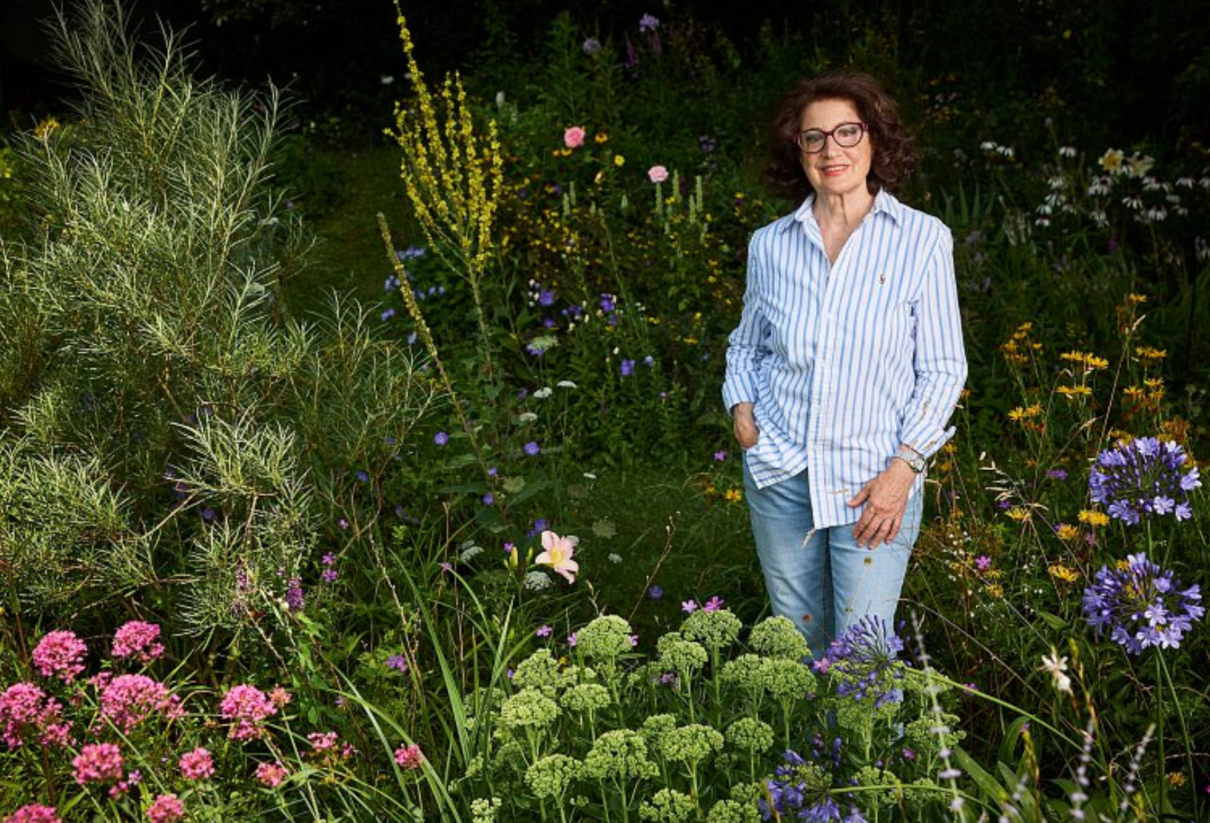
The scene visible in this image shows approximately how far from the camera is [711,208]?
640cm

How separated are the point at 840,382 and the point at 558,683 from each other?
0.88m

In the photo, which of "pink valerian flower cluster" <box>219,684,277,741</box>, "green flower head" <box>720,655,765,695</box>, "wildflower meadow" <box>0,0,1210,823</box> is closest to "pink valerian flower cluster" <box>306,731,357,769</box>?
"wildflower meadow" <box>0,0,1210,823</box>

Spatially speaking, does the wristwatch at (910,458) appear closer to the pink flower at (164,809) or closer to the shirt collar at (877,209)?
the shirt collar at (877,209)

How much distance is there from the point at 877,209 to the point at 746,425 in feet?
1.80

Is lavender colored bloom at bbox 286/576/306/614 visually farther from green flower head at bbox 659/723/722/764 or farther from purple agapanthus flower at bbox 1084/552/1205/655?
→ purple agapanthus flower at bbox 1084/552/1205/655

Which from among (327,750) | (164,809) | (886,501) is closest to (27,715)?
(164,809)

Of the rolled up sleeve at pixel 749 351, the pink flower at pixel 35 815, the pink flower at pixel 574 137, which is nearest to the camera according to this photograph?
Answer: the pink flower at pixel 35 815

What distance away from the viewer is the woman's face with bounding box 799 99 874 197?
277cm

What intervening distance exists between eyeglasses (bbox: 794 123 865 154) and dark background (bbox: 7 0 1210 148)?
232cm

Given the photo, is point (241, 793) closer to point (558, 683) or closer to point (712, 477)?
point (558, 683)

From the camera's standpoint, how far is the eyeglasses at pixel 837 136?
2775 millimetres

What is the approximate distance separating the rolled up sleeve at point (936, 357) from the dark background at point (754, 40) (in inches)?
103

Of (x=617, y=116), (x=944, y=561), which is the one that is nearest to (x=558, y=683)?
(x=944, y=561)

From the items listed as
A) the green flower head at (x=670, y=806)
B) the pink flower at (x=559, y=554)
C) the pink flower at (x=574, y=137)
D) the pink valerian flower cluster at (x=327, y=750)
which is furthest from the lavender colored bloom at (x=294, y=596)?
the pink flower at (x=574, y=137)
